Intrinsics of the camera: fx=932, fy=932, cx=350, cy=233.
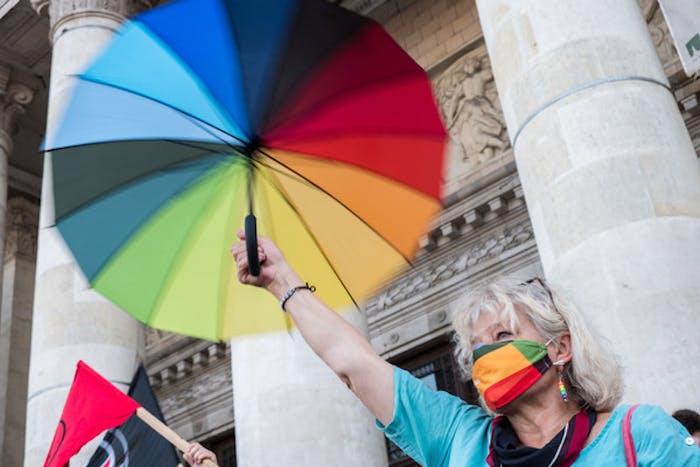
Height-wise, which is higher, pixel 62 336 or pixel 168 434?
pixel 62 336

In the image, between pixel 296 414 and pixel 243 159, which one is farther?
pixel 296 414

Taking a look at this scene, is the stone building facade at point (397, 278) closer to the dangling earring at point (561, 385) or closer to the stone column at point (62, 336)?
the stone column at point (62, 336)

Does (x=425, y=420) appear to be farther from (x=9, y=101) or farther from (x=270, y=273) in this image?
(x=9, y=101)

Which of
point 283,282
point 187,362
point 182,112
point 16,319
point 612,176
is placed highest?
point 16,319

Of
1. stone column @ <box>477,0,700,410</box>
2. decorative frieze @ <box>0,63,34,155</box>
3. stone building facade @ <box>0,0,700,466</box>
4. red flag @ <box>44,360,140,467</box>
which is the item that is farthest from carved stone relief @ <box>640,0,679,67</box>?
decorative frieze @ <box>0,63,34,155</box>

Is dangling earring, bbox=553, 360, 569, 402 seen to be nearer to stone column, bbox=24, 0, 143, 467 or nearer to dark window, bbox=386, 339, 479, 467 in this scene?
stone column, bbox=24, 0, 143, 467

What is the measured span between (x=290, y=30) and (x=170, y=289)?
0.87 meters

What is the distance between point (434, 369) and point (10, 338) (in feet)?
25.9

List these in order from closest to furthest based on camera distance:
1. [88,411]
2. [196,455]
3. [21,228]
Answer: [196,455]
[88,411]
[21,228]

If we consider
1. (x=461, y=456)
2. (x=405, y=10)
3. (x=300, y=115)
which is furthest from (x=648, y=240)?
(x=405, y=10)

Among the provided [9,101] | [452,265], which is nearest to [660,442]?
[452,265]

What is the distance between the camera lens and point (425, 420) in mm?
2219

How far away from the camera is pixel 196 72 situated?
112 inches

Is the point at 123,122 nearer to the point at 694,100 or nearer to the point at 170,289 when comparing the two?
the point at 170,289
